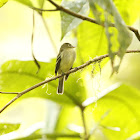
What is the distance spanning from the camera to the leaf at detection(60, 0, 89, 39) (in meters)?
0.52

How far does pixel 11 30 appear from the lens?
1.89m

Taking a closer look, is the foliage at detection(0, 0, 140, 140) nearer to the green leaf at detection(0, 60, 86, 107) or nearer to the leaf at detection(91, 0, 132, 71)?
the green leaf at detection(0, 60, 86, 107)

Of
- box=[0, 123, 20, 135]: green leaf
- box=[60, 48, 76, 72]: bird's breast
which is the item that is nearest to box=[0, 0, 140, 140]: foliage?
box=[0, 123, 20, 135]: green leaf

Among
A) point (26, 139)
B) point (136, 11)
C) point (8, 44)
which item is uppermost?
point (136, 11)

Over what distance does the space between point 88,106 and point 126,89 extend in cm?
12

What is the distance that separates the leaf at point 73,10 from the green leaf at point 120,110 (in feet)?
0.98

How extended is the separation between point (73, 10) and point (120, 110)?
1.27 ft

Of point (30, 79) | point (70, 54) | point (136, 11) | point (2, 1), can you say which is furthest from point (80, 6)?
point (70, 54)

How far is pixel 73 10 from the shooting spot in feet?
1.86

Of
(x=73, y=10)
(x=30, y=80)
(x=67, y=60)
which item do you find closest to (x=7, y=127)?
(x=30, y=80)

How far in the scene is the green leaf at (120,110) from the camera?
0.82 meters

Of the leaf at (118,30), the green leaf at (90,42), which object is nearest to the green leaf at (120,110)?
Answer: the green leaf at (90,42)

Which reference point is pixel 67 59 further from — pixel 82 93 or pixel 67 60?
pixel 82 93

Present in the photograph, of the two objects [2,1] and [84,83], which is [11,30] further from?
[2,1]
